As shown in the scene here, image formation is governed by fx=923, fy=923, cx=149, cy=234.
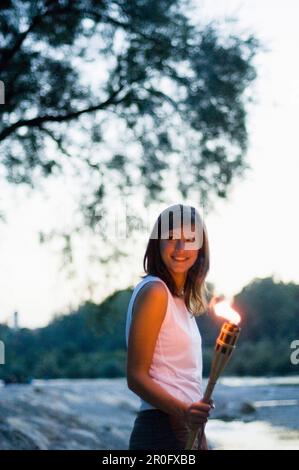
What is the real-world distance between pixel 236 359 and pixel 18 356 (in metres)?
8.95

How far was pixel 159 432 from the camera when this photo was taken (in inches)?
68.3

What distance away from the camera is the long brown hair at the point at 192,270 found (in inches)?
71.0

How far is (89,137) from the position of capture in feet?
22.8

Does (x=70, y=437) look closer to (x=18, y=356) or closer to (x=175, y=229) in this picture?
(x=175, y=229)

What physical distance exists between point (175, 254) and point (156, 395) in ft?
0.95

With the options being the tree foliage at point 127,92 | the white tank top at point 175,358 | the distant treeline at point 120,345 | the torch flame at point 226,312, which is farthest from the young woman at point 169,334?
the distant treeline at point 120,345

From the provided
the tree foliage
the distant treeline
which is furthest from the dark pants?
the distant treeline

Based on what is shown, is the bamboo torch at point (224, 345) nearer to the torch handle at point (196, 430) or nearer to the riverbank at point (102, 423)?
the torch handle at point (196, 430)

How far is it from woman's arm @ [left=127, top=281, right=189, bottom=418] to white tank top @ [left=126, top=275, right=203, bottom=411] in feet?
0.10

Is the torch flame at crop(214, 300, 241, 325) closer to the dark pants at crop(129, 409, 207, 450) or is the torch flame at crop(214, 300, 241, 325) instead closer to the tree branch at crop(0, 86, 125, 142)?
the dark pants at crop(129, 409, 207, 450)

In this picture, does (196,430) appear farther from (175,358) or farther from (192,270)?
(192,270)

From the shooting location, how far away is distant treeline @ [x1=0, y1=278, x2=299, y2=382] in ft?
70.2

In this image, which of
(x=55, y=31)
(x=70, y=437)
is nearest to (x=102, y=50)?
(x=55, y=31)

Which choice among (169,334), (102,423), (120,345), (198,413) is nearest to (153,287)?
(169,334)
